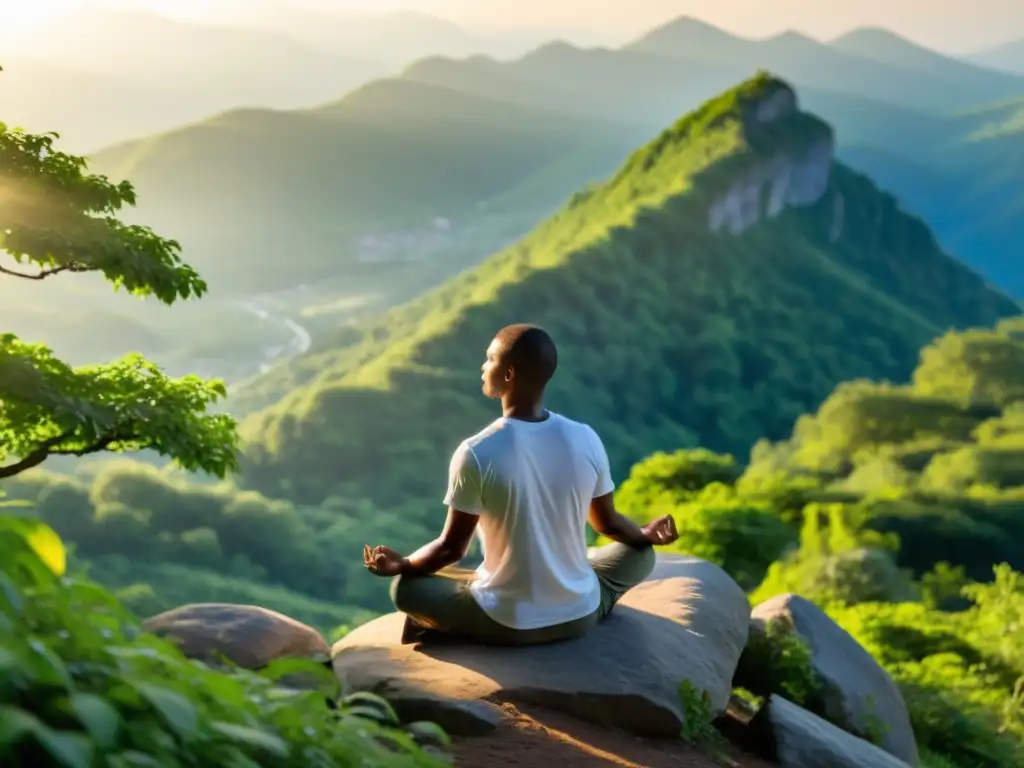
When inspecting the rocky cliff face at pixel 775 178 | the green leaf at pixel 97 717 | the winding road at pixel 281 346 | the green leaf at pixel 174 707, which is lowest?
the winding road at pixel 281 346

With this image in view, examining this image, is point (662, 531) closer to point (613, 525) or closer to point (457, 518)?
point (613, 525)

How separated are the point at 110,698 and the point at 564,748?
6.18ft

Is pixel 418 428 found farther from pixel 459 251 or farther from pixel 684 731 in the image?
pixel 459 251

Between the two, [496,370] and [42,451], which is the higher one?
[496,370]

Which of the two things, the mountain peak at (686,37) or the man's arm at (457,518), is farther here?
the mountain peak at (686,37)

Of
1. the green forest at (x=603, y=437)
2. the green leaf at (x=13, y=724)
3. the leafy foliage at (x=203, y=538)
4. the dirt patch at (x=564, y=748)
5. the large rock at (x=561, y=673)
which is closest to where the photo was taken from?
the green leaf at (x=13, y=724)

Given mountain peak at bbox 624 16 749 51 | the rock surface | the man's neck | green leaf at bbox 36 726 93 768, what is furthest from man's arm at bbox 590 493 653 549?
mountain peak at bbox 624 16 749 51

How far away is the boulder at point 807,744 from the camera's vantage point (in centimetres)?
328

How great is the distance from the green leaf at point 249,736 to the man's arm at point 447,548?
5.78ft

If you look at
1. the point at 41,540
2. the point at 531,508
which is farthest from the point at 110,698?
the point at 531,508

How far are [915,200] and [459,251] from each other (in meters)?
45.9

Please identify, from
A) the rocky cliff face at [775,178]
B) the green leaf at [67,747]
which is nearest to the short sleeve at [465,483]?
the green leaf at [67,747]

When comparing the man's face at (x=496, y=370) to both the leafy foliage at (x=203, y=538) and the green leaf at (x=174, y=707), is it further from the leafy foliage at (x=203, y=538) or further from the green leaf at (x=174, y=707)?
the leafy foliage at (x=203, y=538)

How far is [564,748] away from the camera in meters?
2.69
